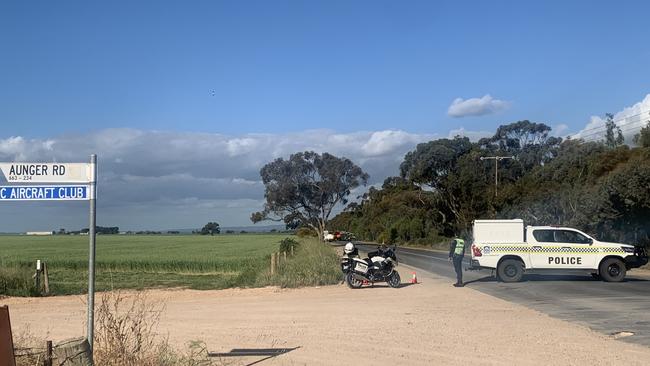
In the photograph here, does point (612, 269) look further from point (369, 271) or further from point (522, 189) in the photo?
point (522, 189)

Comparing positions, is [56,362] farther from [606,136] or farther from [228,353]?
[606,136]

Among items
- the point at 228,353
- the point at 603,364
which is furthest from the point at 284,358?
the point at 603,364

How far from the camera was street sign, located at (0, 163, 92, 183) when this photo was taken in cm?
700

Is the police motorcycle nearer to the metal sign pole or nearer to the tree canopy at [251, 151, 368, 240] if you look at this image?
the metal sign pole

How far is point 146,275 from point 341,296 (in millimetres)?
18958

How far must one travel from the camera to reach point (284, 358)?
371 inches

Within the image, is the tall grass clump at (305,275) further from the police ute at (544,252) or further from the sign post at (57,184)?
the sign post at (57,184)

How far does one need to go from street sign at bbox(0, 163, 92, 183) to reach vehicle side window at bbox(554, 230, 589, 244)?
19506 millimetres

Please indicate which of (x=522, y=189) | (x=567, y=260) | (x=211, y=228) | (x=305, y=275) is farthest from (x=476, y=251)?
(x=211, y=228)

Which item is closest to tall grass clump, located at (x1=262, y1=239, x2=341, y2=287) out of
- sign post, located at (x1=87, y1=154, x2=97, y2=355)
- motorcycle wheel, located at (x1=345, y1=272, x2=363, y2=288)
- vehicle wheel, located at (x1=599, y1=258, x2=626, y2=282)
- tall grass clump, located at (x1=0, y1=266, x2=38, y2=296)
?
motorcycle wheel, located at (x1=345, y1=272, x2=363, y2=288)

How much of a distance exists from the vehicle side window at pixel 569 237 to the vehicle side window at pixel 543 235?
0.17m

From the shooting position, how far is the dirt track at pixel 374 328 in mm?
9555

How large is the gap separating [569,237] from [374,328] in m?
13.3

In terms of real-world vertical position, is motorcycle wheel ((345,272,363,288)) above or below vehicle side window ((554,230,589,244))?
below
